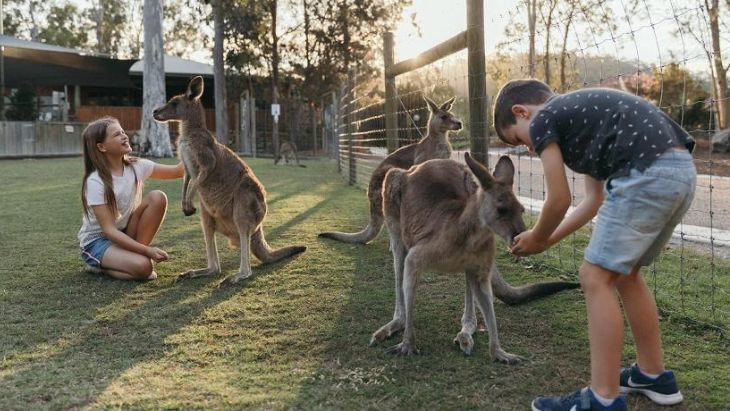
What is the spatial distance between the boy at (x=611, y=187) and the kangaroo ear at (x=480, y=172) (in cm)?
24

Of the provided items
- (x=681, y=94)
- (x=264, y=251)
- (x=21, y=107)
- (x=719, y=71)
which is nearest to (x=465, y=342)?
(x=264, y=251)

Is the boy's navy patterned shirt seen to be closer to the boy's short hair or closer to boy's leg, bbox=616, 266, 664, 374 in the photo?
the boy's short hair

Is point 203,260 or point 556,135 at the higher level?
point 556,135

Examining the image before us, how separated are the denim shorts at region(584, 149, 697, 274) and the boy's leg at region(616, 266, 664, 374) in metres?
0.29

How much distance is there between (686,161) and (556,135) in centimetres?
40

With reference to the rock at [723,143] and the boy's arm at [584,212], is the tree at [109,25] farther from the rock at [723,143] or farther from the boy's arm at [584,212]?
the boy's arm at [584,212]

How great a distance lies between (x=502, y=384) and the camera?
2.44 metres

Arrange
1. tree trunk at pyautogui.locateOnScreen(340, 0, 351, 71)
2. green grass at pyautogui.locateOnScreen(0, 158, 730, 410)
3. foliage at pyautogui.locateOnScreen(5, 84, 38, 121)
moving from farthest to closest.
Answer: tree trunk at pyautogui.locateOnScreen(340, 0, 351, 71)
foliage at pyautogui.locateOnScreen(5, 84, 38, 121)
green grass at pyautogui.locateOnScreen(0, 158, 730, 410)

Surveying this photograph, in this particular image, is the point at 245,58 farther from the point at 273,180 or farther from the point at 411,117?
the point at 411,117

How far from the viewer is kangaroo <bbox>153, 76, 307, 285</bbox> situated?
4.13 metres

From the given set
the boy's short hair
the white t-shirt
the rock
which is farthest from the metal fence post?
the rock

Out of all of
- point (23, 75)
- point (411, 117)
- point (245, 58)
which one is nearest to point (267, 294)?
point (411, 117)

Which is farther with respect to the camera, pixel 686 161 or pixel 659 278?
pixel 659 278

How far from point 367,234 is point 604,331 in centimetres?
300
